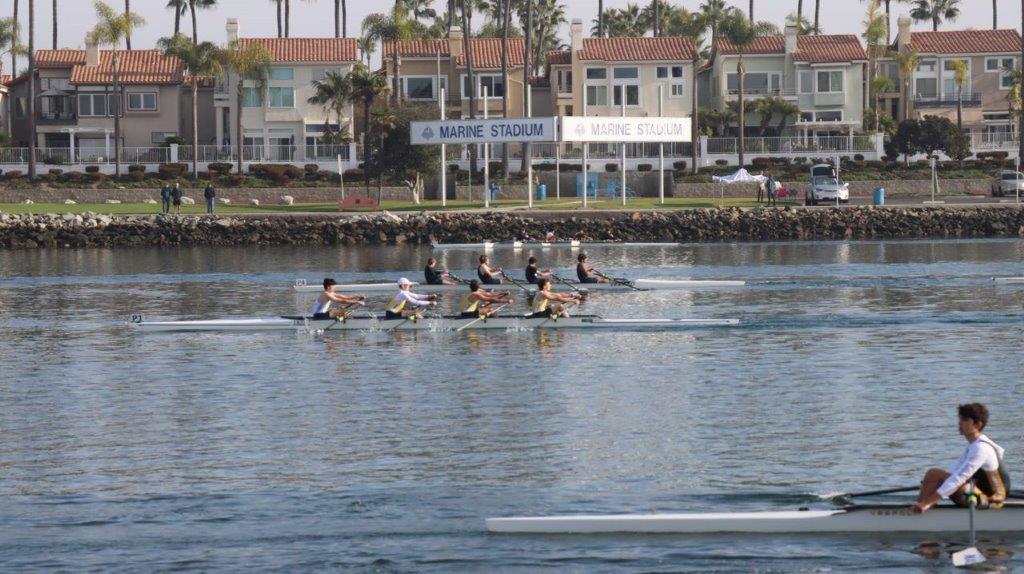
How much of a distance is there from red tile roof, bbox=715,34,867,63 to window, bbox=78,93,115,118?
146 feet

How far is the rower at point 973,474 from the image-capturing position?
56.4 ft

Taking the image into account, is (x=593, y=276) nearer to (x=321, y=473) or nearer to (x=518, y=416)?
(x=518, y=416)

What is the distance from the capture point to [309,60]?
10788 centimetres

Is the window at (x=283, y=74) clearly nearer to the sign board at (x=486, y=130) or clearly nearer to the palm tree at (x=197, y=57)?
the palm tree at (x=197, y=57)

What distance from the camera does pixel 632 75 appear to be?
111 meters

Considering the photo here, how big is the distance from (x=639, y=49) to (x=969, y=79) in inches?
995

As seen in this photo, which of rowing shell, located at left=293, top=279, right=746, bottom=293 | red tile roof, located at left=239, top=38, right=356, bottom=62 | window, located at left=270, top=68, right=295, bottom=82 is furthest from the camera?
red tile roof, located at left=239, top=38, right=356, bottom=62

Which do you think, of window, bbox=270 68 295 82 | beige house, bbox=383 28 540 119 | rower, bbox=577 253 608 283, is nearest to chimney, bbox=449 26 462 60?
beige house, bbox=383 28 540 119

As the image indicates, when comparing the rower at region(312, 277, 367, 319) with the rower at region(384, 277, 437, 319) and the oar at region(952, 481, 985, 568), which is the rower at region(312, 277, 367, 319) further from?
the oar at region(952, 481, 985, 568)

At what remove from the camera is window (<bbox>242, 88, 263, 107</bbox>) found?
107 meters

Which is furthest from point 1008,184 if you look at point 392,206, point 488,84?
point 488,84

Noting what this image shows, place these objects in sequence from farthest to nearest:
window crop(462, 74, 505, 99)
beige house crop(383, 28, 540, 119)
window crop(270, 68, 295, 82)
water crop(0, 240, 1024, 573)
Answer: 1. beige house crop(383, 28, 540, 119)
2. window crop(462, 74, 505, 99)
3. window crop(270, 68, 295, 82)
4. water crop(0, 240, 1024, 573)

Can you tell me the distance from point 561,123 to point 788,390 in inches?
1966

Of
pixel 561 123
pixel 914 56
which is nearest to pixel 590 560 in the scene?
pixel 561 123
